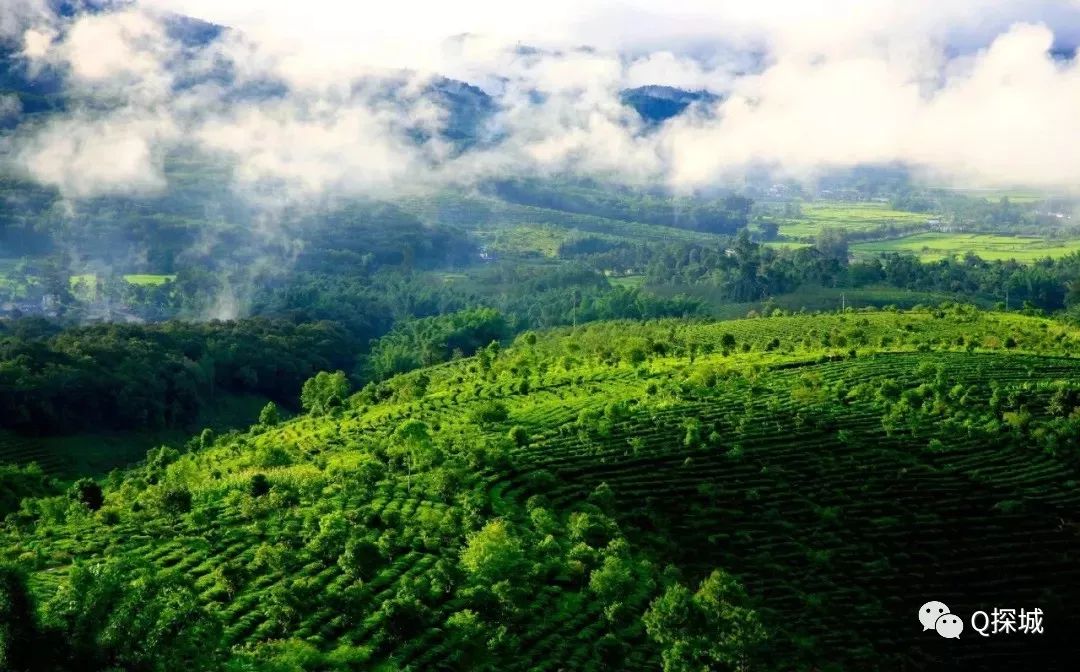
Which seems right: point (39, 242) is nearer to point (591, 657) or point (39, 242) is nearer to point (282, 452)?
point (282, 452)

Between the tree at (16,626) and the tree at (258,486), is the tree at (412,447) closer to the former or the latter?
the tree at (258,486)

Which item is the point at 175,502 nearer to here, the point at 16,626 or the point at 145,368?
the point at 16,626

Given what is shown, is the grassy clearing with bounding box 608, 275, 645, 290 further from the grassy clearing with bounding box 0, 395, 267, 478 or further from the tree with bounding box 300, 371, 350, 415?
the grassy clearing with bounding box 0, 395, 267, 478

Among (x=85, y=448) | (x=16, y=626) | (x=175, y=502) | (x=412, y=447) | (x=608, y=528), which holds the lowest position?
(x=85, y=448)

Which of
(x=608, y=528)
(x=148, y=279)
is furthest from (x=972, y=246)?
(x=608, y=528)

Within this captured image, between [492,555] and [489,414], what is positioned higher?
[489,414]

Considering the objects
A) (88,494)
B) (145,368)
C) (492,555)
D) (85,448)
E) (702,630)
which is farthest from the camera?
(145,368)
